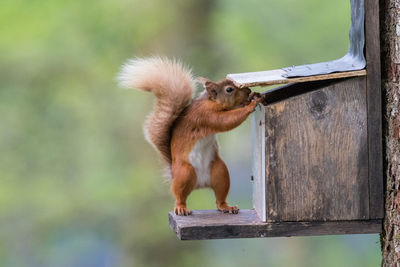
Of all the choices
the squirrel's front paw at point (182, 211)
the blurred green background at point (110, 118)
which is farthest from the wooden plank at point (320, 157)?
the blurred green background at point (110, 118)

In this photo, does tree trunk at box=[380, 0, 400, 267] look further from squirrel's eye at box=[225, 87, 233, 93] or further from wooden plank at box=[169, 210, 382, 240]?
squirrel's eye at box=[225, 87, 233, 93]

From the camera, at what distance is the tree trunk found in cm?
254

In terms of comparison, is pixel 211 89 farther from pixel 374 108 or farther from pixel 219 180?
pixel 374 108

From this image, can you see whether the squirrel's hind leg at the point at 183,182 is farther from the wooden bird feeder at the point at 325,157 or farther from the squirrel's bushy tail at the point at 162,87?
the wooden bird feeder at the point at 325,157

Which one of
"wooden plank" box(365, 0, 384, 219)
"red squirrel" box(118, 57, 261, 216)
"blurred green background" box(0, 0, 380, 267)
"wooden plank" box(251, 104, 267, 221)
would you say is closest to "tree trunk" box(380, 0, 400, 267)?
"wooden plank" box(365, 0, 384, 219)

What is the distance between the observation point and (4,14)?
559 cm

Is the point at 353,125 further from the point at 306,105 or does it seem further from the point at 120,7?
the point at 120,7

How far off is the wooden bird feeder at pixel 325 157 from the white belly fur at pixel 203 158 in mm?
374

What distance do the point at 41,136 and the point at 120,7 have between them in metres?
1.24

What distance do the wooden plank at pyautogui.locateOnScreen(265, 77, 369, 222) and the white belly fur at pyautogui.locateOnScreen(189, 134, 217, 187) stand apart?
44 centimetres

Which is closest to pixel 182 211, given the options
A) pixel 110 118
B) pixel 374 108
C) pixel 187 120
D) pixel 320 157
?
pixel 187 120

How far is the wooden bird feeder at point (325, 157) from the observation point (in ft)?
8.30

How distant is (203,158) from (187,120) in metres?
0.17

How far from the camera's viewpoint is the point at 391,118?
101 inches
